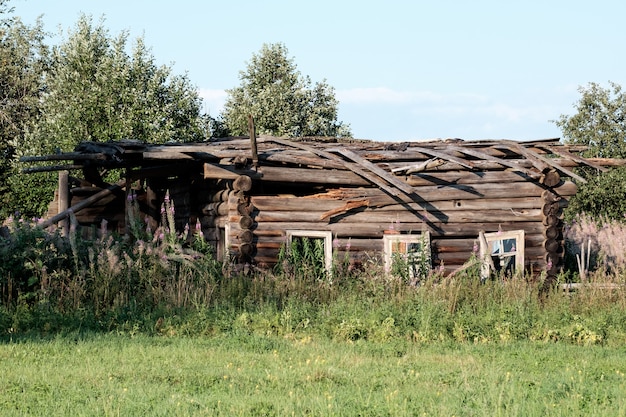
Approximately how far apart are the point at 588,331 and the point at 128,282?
6676 mm

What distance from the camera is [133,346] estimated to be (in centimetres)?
1099

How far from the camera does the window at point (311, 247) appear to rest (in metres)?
16.7

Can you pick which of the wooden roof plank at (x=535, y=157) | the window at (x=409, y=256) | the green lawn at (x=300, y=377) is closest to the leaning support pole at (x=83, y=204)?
the window at (x=409, y=256)

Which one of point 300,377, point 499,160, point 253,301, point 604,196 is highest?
point 499,160

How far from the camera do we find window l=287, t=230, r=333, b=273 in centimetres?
1667

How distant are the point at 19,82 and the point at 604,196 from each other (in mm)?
23763

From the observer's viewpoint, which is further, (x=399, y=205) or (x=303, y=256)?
(x=399, y=205)

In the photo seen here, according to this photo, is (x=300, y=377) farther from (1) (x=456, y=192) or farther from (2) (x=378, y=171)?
(1) (x=456, y=192)

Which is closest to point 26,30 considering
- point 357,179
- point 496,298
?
point 357,179

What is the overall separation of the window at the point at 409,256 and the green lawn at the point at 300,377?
292 centimetres

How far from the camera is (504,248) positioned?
1798 cm

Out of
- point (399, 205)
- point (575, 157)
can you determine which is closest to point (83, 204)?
point (399, 205)

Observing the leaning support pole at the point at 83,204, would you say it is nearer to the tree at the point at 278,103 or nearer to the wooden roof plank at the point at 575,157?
the wooden roof plank at the point at 575,157

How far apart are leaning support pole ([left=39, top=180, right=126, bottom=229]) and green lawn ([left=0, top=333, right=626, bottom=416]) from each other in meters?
6.43
